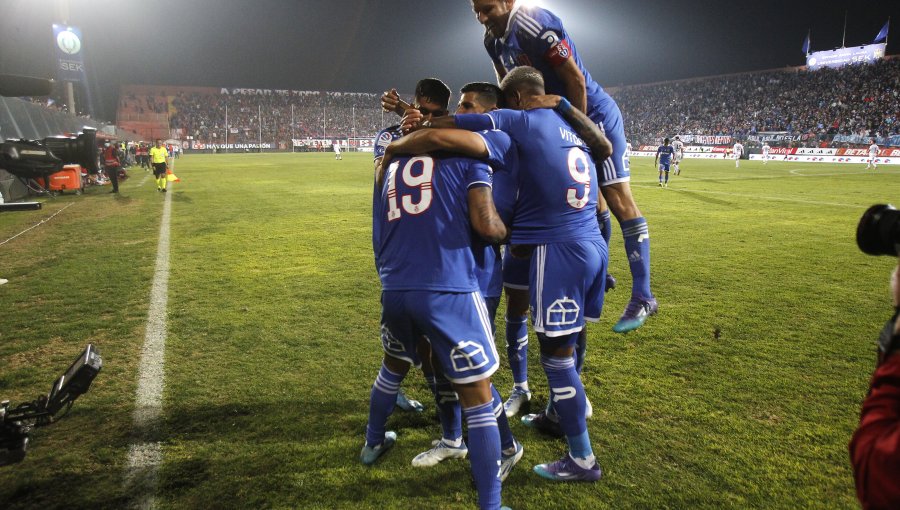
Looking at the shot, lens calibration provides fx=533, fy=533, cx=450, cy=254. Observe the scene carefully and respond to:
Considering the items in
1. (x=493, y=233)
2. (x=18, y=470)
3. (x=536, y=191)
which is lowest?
(x=18, y=470)

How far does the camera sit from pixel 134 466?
10.3ft

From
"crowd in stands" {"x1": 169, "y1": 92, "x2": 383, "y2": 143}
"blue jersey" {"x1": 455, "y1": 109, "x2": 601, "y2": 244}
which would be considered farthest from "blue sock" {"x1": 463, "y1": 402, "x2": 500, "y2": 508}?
"crowd in stands" {"x1": 169, "y1": 92, "x2": 383, "y2": 143}

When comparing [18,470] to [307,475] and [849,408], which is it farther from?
[849,408]

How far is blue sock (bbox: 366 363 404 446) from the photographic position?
3043 mm

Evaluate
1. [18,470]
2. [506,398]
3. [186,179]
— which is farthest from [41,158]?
[186,179]

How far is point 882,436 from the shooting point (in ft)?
3.59

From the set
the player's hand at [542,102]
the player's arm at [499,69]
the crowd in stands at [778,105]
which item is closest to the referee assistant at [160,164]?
the player's arm at [499,69]

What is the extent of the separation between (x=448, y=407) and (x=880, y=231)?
2.38m

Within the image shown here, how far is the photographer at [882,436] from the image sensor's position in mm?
1050

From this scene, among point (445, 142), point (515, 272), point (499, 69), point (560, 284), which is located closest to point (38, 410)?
point (445, 142)

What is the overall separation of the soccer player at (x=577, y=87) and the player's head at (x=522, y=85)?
438mm

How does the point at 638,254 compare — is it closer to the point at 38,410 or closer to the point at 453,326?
the point at 453,326

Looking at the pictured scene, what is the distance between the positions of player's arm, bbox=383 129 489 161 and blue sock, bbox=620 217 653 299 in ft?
4.88

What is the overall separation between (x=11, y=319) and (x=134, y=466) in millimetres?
3942
